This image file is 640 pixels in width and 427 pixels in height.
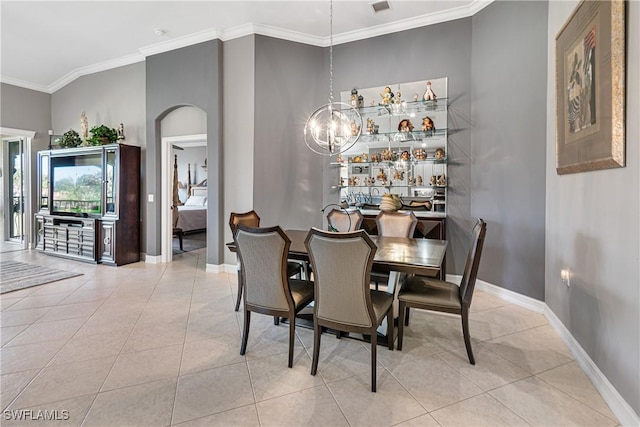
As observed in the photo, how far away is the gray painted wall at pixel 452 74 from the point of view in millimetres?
4145

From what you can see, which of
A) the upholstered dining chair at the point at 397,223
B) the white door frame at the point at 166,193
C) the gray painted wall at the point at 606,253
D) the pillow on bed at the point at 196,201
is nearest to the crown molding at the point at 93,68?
the white door frame at the point at 166,193

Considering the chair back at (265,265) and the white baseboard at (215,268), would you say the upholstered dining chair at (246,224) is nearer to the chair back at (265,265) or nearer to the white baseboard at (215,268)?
the chair back at (265,265)

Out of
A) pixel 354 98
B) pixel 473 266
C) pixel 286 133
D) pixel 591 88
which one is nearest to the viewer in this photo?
pixel 591 88

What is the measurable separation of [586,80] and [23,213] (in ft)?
29.8

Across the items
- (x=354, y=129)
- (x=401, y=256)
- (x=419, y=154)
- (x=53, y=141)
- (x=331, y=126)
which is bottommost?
(x=401, y=256)

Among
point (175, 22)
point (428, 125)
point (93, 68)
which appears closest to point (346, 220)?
point (428, 125)

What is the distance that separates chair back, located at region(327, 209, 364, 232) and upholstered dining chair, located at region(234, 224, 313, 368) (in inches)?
61.8

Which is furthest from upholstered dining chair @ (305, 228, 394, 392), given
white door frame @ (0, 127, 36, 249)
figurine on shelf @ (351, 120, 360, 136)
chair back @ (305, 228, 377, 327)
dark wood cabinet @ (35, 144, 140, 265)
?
white door frame @ (0, 127, 36, 249)

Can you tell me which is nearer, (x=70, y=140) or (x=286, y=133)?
(x=286, y=133)

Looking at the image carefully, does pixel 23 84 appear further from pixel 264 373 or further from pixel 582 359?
pixel 582 359

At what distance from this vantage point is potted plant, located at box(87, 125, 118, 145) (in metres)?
5.39

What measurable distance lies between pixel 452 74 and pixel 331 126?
6.68 ft

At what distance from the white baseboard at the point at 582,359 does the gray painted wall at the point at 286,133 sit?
2660mm

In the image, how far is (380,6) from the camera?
403 centimetres
